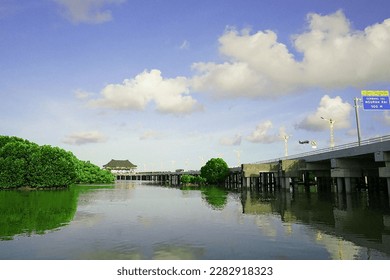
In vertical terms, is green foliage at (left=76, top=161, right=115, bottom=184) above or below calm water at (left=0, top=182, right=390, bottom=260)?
above

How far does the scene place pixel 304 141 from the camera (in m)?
99.8

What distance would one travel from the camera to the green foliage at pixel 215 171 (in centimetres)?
11206

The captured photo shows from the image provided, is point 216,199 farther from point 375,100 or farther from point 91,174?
point 91,174

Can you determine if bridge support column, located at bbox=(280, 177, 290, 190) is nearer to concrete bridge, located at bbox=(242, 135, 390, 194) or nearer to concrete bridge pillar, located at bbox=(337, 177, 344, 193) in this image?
concrete bridge, located at bbox=(242, 135, 390, 194)

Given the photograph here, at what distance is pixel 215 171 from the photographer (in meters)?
112

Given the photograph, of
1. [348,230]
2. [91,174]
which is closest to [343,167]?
[348,230]

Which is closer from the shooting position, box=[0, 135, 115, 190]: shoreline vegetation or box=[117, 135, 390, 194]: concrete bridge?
box=[117, 135, 390, 194]: concrete bridge

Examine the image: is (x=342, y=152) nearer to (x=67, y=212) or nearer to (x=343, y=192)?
(x=343, y=192)

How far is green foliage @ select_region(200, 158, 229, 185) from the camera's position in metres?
112

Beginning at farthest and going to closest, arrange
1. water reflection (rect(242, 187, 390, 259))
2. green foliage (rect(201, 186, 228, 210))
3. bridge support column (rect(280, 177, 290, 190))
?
1. bridge support column (rect(280, 177, 290, 190))
2. green foliage (rect(201, 186, 228, 210))
3. water reflection (rect(242, 187, 390, 259))

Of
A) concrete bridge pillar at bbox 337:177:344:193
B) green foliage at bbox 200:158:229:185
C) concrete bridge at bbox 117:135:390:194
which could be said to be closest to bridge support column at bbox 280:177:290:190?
concrete bridge at bbox 117:135:390:194

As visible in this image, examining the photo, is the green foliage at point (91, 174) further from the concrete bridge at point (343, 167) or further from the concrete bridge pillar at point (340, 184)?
the concrete bridge pillar at point (340, 184)

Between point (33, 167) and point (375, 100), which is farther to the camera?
point (33, 167)
